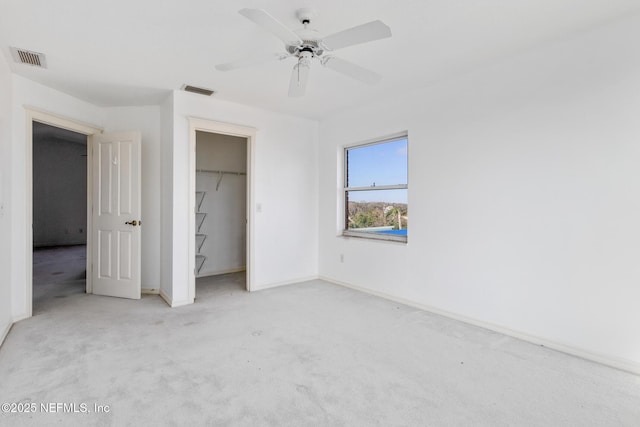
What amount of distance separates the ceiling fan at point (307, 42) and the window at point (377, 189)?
1.68 meters

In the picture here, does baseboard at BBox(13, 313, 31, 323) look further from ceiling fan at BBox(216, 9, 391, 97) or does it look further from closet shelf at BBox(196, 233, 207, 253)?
ceiling fan at BBox(216, 9, 391, 97)

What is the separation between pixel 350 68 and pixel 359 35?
458mm

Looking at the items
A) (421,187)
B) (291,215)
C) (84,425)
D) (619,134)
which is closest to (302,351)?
(84,425)

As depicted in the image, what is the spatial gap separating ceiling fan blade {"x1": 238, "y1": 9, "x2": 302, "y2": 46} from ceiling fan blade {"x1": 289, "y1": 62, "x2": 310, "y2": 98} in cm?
35

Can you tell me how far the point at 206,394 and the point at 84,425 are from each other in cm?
60

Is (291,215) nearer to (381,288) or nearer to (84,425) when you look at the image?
(381,288)

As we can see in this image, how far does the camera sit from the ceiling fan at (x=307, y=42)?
1.77 m

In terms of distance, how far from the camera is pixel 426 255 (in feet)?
11.5

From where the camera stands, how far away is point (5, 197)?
9.43 feet

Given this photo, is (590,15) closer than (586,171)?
Yes

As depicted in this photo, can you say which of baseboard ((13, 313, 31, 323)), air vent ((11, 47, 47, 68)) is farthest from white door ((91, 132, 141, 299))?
air vent ((11, 47, 47, 68))

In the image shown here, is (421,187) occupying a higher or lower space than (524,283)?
higher

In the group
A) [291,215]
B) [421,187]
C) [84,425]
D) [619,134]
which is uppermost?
[619,134]

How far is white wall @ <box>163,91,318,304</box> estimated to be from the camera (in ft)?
12.0
